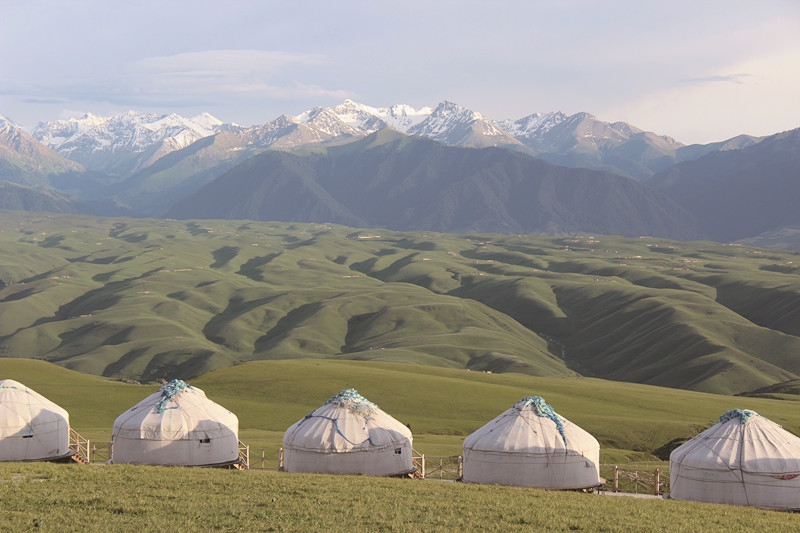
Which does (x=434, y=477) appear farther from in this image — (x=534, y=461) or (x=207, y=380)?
(x=207, y=380)

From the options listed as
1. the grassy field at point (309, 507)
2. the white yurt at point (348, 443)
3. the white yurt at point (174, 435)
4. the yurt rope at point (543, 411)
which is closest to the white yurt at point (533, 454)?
the yurt rope at point (543, 411)

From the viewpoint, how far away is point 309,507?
37.9 m

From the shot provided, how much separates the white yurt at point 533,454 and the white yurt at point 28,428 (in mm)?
26844

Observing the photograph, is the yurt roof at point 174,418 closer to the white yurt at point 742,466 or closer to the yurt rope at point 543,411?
the yurt rope at point 543,411

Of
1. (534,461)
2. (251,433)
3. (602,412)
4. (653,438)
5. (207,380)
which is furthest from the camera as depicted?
(207,380)

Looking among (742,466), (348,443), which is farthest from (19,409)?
(742,466)

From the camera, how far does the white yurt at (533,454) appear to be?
50438 millimetres

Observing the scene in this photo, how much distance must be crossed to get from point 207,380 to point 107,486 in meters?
70.3

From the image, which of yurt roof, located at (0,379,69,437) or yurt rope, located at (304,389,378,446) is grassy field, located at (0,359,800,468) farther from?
yurt rope, located at (304,389,378,446)

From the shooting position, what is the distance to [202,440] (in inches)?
2154

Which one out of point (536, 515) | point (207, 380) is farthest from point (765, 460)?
point (207, 380)

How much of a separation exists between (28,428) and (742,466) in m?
43.4

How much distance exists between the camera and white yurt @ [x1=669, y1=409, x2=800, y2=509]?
46.9m

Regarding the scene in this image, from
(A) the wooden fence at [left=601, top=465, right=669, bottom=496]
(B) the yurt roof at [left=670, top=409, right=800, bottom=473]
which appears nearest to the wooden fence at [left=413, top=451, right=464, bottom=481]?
(A) the wooden fence at [left=601, top=465, right=669, bottom=496]
